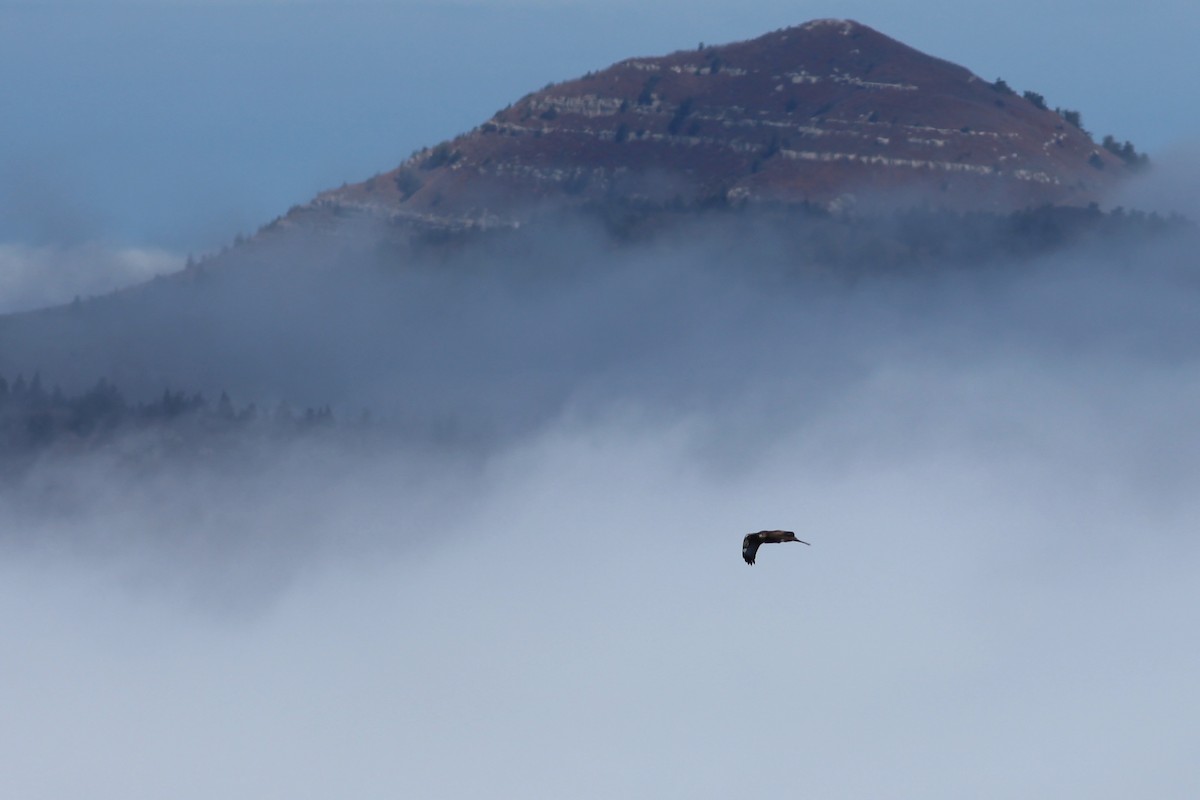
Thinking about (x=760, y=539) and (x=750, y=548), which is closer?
(x=760, y=539)

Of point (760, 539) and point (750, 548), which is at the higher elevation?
point (750, 548)

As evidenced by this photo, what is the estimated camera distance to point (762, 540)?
9456cm

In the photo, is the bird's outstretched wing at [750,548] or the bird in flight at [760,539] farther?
the bird's outstretched wing at [750,548]

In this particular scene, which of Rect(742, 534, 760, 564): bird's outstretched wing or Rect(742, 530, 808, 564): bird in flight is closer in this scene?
Rect(742, 530, 808, 564): bird in flight
